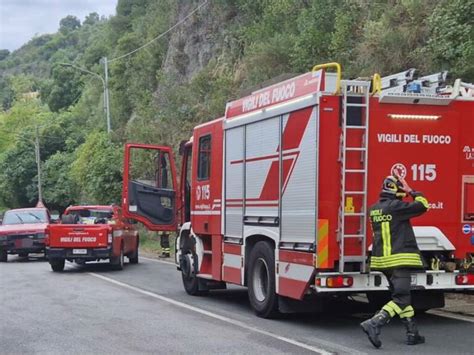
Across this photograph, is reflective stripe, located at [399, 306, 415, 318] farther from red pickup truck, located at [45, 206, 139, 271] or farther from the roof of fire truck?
red pickup truck, located at [45, 206, 139, 271]

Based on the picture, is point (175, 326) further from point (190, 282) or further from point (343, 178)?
point (190, 282)

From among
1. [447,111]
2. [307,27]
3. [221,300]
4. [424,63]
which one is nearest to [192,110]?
[307,27]

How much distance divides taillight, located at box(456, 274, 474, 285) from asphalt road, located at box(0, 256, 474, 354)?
570 millimetres

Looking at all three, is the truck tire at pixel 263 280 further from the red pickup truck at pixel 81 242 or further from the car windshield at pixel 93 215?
the car windshield at pixel 93 215

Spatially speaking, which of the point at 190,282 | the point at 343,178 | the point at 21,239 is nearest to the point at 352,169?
the point at 343,178

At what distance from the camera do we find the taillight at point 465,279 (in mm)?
8945

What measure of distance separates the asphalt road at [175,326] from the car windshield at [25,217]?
939 centimetres

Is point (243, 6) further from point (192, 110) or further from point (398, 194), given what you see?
point (398, 194)

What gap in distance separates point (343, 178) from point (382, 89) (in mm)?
1435

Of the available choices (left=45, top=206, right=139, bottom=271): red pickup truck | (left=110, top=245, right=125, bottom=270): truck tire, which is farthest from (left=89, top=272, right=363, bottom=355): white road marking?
(left=110, top=245, right=125, bottom=270): truck tire

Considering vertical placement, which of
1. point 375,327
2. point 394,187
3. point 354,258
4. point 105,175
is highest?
point 105,175

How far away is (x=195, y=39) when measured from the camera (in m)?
37.5

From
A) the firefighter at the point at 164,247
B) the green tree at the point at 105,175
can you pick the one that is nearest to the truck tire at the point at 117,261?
the firefighter at the point at 164,247

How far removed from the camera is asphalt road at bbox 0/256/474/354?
7.95 metres
